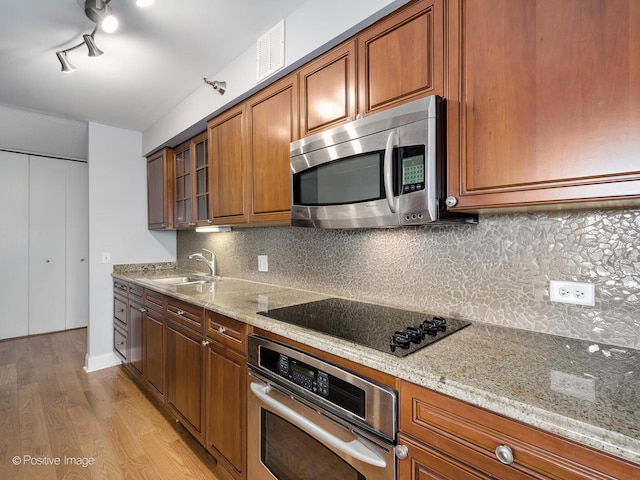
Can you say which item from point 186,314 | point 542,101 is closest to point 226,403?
point 186,314

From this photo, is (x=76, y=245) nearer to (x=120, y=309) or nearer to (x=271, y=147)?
(x=120, y=309)

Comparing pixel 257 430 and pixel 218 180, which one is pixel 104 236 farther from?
pixel 257 430

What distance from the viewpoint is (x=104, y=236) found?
3.37 metres

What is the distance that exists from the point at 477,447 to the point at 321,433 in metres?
0.53

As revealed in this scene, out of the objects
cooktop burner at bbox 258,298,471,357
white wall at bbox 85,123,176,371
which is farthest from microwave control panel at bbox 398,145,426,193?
white wall at bbox 85,123,176,371

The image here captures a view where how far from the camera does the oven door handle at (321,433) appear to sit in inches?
38.3

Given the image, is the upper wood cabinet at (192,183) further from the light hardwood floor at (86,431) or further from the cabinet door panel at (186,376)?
the light hardwood floor at (86,431)

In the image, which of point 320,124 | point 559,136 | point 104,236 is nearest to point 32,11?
point 320,124

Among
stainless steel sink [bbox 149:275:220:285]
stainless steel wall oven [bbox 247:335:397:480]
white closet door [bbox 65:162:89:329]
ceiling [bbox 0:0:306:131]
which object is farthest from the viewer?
white closet door [bbox 65:162:89:329]

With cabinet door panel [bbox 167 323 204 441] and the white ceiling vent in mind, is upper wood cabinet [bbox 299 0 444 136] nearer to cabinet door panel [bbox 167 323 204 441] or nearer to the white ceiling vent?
the white ceiling vent

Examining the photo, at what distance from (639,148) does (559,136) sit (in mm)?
171

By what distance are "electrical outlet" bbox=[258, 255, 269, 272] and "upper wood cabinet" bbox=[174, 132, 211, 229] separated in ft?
1.57

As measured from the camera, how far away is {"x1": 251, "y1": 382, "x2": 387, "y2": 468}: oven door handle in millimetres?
972

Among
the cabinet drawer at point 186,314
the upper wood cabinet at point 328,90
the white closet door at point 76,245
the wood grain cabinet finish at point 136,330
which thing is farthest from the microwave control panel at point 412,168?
the white closet door at point 76,245
